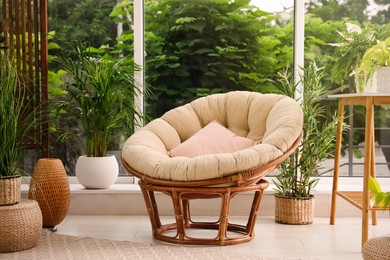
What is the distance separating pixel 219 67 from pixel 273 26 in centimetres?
54

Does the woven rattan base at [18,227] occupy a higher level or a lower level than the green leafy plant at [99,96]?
lower

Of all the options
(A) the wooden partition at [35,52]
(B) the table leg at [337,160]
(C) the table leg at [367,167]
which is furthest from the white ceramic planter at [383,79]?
(A) the wooden partition at [35,52]

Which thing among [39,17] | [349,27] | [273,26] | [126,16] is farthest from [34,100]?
[349,27]

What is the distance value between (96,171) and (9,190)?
3.46 feet

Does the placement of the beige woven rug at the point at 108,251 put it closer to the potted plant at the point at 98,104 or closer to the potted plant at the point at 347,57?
the potted plant at the point at 98,104

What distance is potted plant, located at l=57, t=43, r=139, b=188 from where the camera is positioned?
4285mm

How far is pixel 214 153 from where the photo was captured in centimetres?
385

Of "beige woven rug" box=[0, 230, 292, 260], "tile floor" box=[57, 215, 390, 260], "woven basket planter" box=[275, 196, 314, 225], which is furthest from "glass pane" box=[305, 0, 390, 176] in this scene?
"beige woven rug" box=[0, 230, 292, 260]

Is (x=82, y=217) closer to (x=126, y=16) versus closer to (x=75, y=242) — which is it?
(x=75, y=242)

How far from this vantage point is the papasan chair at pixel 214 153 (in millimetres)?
3389

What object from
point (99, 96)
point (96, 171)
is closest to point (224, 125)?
point (99, 96)

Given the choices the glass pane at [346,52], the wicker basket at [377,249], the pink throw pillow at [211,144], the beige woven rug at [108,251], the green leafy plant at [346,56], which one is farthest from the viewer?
the glass pane at [346,52]

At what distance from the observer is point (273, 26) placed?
4875 millimetres

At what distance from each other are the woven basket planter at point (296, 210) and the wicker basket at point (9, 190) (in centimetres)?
178
